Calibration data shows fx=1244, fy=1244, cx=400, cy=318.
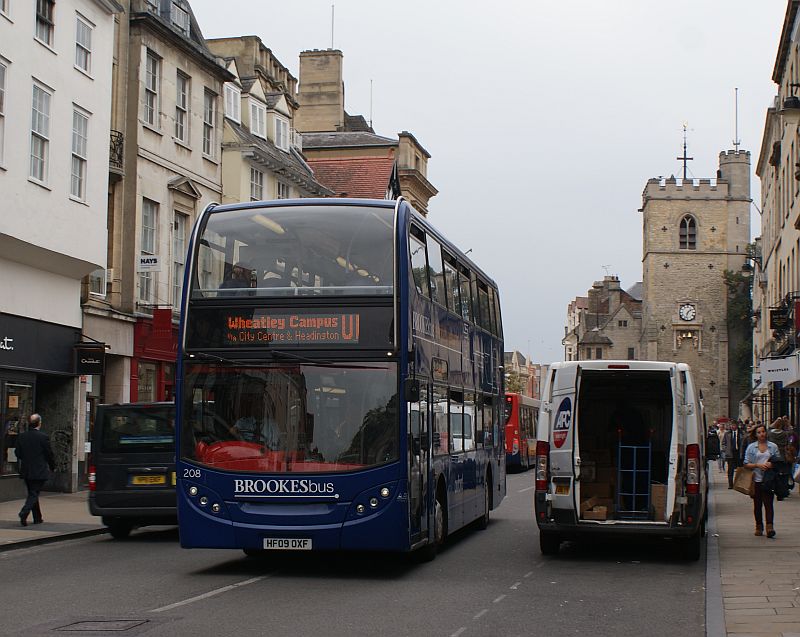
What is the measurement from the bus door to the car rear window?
17.3 feet

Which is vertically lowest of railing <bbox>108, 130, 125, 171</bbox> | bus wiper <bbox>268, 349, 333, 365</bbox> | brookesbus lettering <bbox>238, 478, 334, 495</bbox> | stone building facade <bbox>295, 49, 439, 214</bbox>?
brookesbus lettering <bbox>238, 478, 334, 495</bbox>

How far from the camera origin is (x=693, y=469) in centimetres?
1441

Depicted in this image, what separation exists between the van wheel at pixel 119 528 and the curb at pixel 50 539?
42cm

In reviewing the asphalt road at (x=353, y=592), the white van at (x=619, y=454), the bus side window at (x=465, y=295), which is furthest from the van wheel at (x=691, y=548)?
the bus side window at (x=465, y=295)

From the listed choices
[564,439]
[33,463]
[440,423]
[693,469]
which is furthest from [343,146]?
[693,469]

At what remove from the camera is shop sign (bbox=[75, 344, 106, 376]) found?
26.6m

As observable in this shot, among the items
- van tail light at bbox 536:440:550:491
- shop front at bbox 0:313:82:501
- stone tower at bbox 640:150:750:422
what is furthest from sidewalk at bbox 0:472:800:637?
stone tower at bbox 640:150:750:422

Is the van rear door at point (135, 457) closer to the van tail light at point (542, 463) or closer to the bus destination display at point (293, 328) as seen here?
the bus destination display at point (293, 328)

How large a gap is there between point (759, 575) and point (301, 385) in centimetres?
535

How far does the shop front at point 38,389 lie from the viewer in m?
24.0

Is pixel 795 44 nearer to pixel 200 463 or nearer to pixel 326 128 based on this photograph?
pixel 200 463

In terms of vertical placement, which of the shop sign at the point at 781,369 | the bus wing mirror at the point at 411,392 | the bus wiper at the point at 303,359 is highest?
the shop sign at the point at 781,369

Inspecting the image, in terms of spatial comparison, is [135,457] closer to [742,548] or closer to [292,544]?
[292,544]

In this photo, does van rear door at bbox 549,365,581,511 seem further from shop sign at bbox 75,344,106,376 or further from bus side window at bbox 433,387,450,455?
shop sign at bbox 75,344,106,376
